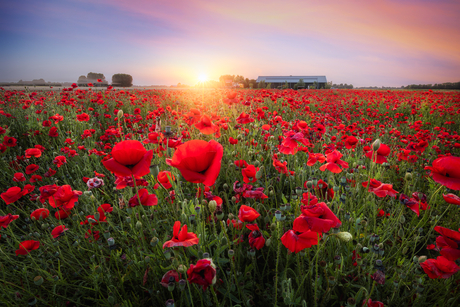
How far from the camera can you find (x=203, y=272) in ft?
2.64

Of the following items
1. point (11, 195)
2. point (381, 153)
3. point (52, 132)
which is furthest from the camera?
point (52, 132)

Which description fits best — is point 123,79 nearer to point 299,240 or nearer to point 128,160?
point 128,160

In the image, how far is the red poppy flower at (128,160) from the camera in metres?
0.94

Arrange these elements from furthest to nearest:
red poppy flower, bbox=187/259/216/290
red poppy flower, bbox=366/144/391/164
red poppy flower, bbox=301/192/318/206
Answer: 1. red poppy flower, bbox=366/144/391/164
2. red poppy flower, bbox=301/192/318/206
3. red poppy flower, bbox=187/259/216/290

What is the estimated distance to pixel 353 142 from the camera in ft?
6.88

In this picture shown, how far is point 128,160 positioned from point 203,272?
1.93 feet

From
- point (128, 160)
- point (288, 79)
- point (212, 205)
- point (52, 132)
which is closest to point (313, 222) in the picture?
point (212, 205)

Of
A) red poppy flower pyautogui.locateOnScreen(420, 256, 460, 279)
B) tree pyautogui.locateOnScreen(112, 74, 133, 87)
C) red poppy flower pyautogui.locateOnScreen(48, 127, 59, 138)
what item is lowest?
red poppy flower pyautogui.locateOnScreen(420, 256, 460, 279)

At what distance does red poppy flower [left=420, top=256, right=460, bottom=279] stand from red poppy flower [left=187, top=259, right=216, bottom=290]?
3.27ft

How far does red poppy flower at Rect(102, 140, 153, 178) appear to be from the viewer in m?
0.94

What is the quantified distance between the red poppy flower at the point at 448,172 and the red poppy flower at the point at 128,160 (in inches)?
60.1

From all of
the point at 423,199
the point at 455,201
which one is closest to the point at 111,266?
the point at 455,201

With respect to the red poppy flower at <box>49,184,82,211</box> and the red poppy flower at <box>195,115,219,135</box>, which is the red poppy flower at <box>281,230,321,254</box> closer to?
the red poppy flower at <box>195,115,219,135</box>

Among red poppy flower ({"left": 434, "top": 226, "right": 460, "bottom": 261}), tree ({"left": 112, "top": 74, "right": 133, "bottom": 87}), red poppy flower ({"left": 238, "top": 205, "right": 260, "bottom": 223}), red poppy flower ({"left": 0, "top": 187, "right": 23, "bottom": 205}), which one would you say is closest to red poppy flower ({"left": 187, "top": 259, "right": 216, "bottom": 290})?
red poppy flower ({"left": 238, "top": 205, "right": 260, "bottom": 223})
